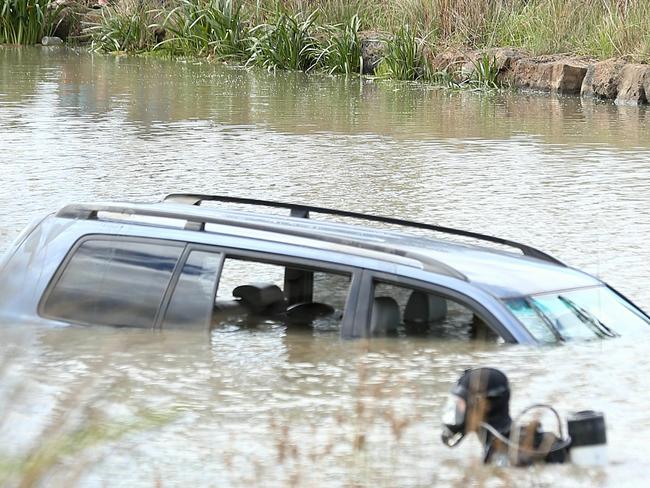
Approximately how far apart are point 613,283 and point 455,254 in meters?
3.35

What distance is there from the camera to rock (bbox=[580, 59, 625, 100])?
20.8m

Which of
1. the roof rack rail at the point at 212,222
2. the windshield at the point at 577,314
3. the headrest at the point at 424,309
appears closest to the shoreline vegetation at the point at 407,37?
the windshield at the point at 577,314

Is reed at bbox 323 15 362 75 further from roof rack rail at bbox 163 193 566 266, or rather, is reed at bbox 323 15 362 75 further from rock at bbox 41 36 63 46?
roof rack rail at bbox 163 193 566 266

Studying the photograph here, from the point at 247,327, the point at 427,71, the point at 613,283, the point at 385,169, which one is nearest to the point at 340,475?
the point at 247,327

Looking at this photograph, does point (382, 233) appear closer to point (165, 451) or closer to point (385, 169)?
point (165, 451)

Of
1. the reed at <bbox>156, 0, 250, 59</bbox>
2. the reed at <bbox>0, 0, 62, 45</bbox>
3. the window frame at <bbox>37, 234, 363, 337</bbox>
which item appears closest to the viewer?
the window frame at <bbox>37, 234, 363, 337</bbox>

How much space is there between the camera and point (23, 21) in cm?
2955

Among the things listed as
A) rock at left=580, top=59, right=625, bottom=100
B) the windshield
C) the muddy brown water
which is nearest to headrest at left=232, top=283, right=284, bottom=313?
the muddy brown water

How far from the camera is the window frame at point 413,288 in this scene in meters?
5.07

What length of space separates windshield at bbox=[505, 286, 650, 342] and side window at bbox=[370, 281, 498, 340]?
0.54ft

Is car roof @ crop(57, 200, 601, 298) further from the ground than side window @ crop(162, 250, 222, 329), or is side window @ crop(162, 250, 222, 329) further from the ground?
car roof @ crop(57, 200, 601, 298)

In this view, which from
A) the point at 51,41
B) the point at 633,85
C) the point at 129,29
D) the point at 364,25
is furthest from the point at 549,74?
the point at 51,41

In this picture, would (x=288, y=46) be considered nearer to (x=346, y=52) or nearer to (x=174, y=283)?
(x=346, y=52)

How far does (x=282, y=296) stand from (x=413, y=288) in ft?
2.01
